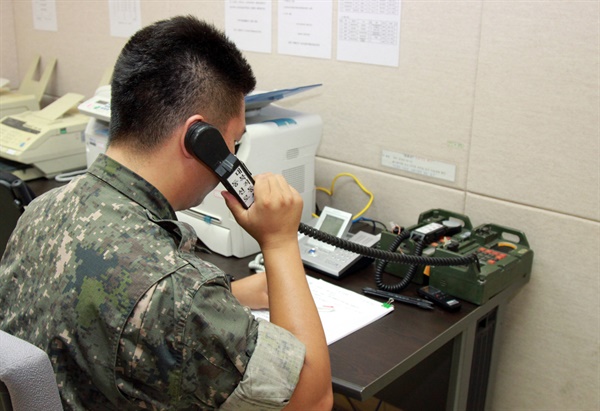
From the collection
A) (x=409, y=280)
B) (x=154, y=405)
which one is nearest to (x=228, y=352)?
(x=154, y=405)

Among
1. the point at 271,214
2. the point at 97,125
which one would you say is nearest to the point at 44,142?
the point at 97,125

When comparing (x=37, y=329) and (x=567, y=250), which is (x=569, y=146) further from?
(x=37, y=329)

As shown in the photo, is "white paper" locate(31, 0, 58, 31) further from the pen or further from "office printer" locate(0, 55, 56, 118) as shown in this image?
the pen

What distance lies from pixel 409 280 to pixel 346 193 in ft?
1.90

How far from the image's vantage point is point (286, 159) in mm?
1855

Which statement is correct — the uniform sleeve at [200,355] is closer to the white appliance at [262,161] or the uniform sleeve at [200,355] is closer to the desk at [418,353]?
the desk at [418,353]

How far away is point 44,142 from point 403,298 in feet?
4.94

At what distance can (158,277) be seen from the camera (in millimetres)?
922

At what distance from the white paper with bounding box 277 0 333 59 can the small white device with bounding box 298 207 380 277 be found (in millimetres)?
566

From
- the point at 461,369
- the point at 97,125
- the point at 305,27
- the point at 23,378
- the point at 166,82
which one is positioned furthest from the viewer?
the point at 97,125

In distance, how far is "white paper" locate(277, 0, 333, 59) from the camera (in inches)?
80.0

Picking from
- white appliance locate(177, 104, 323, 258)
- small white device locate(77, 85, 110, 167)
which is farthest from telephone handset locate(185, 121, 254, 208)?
small white device locate(77, 85, 110, 167)

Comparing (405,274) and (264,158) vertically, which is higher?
(264,158)

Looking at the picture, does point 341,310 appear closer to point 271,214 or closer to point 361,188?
point 271,214
